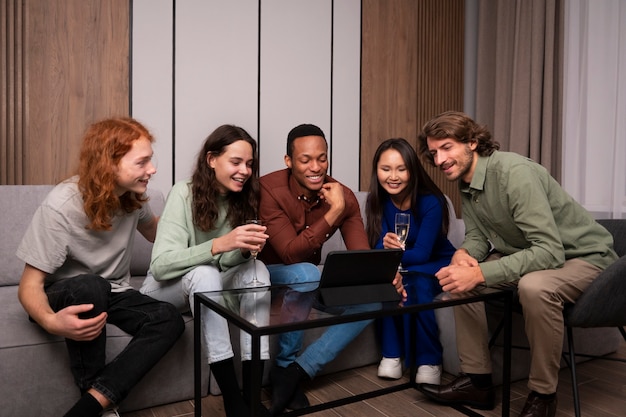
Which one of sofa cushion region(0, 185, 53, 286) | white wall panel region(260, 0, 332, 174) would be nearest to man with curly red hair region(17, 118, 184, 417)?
sofa cushion region(0, 185, 53, 286)

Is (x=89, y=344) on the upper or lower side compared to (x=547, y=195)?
lower

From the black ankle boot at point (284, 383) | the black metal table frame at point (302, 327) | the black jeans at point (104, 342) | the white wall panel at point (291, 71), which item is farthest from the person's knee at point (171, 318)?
the white wall panel at point (291, 71)

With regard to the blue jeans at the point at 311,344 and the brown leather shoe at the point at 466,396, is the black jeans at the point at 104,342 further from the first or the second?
the brown leather shoe at the point at 466,396

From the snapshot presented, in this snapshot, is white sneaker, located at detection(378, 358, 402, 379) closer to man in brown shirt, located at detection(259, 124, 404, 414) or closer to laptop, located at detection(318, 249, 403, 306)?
man in brown shirt, located at detection(259, 124, 404, 414)

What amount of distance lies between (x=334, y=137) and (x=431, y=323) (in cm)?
203

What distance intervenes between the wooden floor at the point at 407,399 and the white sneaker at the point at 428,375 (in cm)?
6

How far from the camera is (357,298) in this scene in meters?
1.62

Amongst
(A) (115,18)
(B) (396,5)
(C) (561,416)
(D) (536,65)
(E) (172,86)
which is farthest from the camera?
(B) (396,5)

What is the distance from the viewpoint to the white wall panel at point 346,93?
12.9ft

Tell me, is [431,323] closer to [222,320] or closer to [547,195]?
[547,195]

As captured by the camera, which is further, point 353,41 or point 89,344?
point 353,41

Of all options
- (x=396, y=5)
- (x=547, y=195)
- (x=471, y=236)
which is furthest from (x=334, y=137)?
(x=547, y=195)

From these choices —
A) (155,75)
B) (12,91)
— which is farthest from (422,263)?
(12,91)

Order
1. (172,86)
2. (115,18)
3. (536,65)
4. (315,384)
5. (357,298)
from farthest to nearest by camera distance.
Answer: (536,65) < (172,86) < (115,18) < (315,384) < (357,298)
